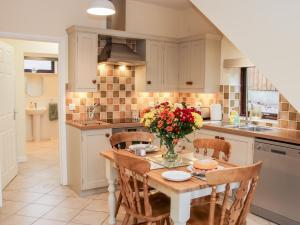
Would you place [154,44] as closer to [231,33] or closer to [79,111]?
[79,111]

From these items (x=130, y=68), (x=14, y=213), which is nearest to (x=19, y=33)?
(x=130, y=68)

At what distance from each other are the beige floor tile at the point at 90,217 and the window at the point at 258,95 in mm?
2530

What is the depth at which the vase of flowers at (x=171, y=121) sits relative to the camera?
2344 mm

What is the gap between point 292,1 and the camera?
2158mm

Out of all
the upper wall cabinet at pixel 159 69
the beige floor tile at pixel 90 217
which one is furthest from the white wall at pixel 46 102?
the beige floor tile at pixel 90 217

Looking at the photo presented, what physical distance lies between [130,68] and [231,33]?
245 cm

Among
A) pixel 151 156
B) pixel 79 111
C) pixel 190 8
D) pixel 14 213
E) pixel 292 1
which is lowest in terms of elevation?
pixel 14 213

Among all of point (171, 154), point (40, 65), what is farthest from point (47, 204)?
point (40, 65)

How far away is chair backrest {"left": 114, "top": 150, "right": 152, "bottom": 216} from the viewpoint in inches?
84.9

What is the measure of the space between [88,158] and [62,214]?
2.55ft

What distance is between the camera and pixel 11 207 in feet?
11.7

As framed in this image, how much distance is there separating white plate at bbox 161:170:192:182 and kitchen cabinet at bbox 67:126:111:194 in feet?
6.08

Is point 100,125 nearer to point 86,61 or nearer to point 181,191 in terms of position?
point 86,61

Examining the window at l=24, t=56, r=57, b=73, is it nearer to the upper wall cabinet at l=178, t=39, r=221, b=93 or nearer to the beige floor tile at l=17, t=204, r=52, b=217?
the upper wall cabinet at l=178, t=39, r=221, b=93
